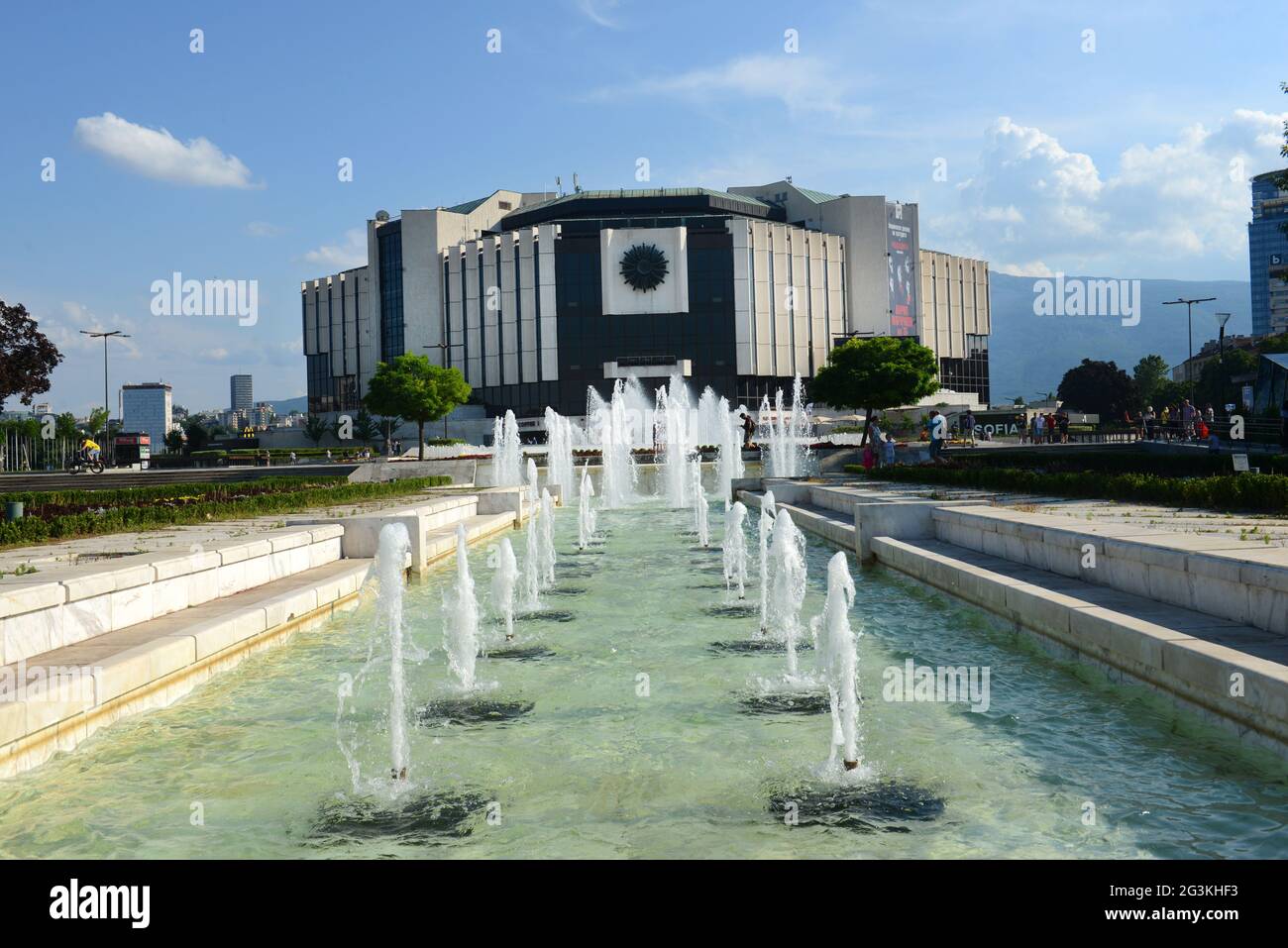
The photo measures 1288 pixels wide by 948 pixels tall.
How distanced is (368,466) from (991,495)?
26394mm

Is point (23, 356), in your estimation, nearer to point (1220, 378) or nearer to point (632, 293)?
point (632, 293)

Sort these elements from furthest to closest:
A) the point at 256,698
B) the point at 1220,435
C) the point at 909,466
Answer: the point at 1220,435, the point at 909,466, the point at 256,698

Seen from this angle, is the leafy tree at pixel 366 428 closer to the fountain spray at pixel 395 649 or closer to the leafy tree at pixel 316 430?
the leafy tree at pixel 316 430

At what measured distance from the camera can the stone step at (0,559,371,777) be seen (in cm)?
545

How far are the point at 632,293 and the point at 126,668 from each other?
251ft

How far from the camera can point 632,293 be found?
81.0 m

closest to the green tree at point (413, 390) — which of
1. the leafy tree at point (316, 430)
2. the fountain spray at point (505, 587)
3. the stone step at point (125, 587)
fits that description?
the leafy tree at point (316, 430)

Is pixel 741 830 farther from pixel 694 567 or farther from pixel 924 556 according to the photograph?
pixel 694 567

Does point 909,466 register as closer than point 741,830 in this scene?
No

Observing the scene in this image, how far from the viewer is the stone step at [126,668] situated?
17.9ft

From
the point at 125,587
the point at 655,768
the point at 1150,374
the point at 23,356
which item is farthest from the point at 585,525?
the point at 1150,374

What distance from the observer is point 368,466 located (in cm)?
3697

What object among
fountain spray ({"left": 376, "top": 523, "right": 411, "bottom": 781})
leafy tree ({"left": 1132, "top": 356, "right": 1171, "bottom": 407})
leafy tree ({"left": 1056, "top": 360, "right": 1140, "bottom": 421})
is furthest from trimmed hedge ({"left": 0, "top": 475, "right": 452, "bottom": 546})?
leafy tree ({"left": 1132, "top": 356, "right": 1171, "bottom": 407})
